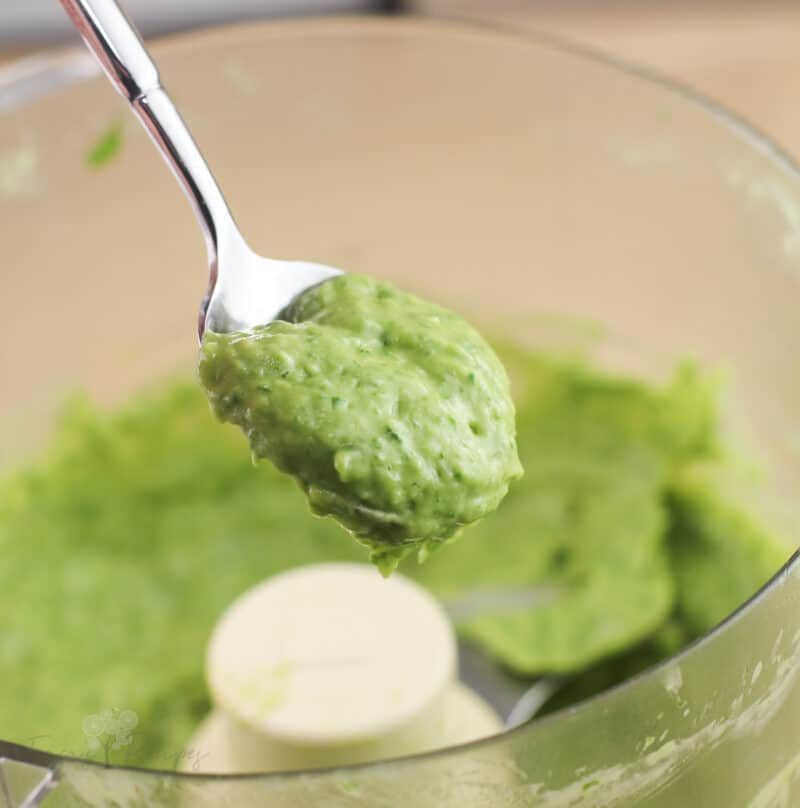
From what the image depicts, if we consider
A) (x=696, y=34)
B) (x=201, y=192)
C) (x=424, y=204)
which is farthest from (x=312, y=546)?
(x=696, y=34)

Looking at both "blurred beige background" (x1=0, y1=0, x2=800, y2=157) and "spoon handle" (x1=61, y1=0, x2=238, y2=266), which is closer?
"spoon handle" (x1=61, y1=0, x2=238, y2=266)

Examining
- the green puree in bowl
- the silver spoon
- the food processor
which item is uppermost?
the silver spoon

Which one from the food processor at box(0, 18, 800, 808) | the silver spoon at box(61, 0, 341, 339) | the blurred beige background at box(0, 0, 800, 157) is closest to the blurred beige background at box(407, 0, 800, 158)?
the blurred beige background at box(0, 0, 800, 157)

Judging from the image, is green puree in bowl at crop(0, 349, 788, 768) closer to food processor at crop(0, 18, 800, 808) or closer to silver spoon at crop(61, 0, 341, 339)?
food processor at crop(0, 18, 800, 808)

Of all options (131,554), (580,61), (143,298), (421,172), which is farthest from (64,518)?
(580,61)

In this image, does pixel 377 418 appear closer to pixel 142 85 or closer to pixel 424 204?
pixel 142 85

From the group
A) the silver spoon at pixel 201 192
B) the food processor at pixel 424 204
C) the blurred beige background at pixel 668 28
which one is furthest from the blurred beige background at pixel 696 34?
the silver spoon at pixel 201 192

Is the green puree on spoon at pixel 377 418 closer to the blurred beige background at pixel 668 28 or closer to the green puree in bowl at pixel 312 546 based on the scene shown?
the green puree in bowl at pixel 312 546

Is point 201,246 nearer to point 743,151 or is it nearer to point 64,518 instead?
point 64,518
